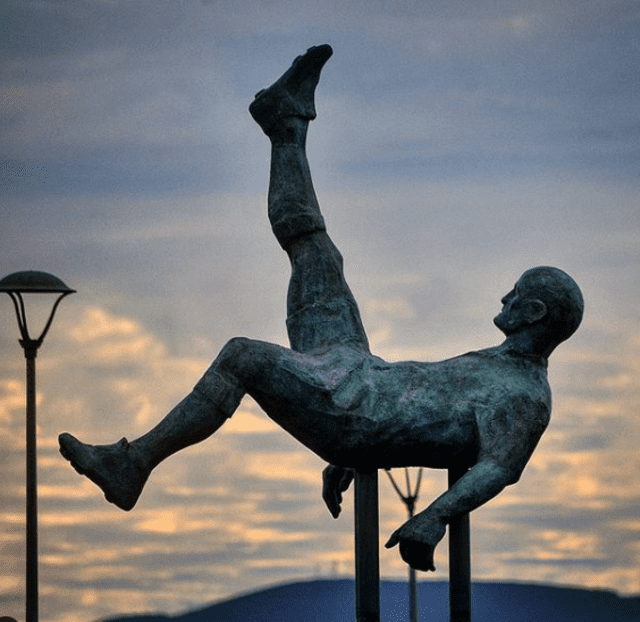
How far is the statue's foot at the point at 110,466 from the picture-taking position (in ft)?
58.3

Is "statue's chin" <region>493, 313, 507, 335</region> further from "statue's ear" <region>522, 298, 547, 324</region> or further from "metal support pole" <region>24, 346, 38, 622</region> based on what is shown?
"metal support pole" <region>24, 346, 38, 622</region>

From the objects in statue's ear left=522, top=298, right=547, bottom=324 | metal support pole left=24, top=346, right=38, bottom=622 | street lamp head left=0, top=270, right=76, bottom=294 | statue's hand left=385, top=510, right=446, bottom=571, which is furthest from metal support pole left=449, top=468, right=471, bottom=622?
street lamp head left=0, top=270, right=76, bottom=294

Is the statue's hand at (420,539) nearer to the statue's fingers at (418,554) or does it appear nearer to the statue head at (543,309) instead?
the statue's fingers at (418,554)

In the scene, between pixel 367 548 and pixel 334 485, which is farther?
pixel 334 485

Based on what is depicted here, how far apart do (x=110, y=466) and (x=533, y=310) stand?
2997 millimetres

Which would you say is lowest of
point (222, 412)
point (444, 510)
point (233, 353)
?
point (444, 510)

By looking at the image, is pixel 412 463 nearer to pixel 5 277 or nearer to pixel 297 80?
pixel 297 80

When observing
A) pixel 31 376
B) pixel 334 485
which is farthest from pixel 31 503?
pixel 334 485

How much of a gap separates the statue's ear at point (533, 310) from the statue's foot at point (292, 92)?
6.74 ft

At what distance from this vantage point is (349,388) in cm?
1820

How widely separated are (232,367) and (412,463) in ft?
4.72

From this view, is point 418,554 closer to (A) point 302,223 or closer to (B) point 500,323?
(B) point 500,323

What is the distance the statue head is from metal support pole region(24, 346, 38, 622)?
5587 mm

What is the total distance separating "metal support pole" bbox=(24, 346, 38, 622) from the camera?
73.2 feet
